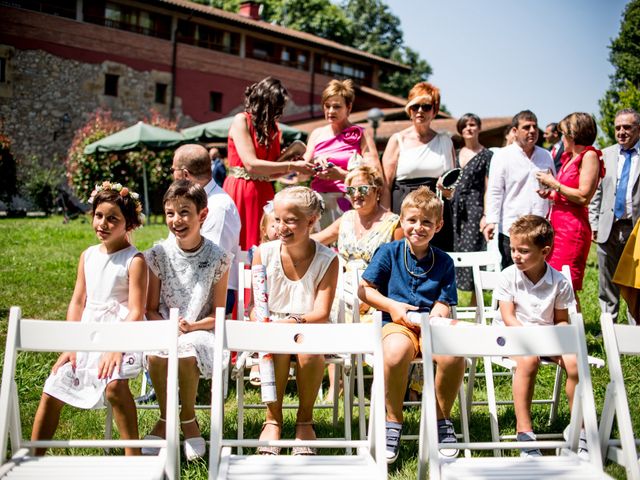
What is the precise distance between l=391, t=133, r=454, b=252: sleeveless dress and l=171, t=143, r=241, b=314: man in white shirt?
58.9 inches

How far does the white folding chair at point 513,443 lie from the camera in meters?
2.54

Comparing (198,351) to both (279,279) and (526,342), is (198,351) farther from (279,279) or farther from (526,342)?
(526,342)

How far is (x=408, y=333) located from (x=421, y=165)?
6.96 feet

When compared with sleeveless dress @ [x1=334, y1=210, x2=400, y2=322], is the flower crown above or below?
above

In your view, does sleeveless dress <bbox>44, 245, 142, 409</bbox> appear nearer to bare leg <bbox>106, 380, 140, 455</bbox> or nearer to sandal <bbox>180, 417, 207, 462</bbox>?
bare leg <bbox>106, 380, 140, 455</bbox>

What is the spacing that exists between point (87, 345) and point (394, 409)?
1649mm

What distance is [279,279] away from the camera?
3820mm

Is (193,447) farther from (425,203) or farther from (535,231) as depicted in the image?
(535,231)

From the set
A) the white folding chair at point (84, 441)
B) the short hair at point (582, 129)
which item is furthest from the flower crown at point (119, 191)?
the short hair at point (582, 129)

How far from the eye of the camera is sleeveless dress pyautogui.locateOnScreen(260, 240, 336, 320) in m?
3.80

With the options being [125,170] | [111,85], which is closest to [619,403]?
[125,170]

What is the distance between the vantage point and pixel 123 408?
10.4ft

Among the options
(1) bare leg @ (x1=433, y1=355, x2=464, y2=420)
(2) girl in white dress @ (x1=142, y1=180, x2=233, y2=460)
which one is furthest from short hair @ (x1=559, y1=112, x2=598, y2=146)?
(2) girl in white dress @ (x1=142, y1=180, x2=233, y2=460)

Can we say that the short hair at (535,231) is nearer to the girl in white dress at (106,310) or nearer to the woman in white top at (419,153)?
the woman in white top at (419,153)
